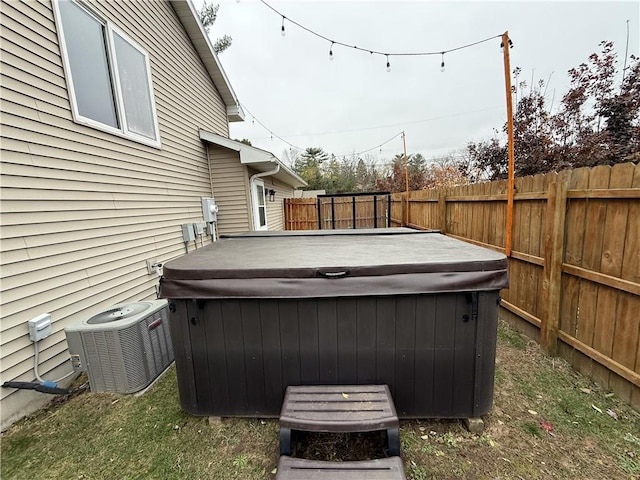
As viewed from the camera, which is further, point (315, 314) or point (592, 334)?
point (592, 334)

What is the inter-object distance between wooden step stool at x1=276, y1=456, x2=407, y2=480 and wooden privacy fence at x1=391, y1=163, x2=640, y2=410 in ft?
6.77

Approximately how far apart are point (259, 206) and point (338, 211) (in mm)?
4549

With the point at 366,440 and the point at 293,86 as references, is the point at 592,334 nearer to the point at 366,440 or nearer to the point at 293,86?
the point at 366,440

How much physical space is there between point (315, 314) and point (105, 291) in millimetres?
2894

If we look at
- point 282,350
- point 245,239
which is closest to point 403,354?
point 282,350

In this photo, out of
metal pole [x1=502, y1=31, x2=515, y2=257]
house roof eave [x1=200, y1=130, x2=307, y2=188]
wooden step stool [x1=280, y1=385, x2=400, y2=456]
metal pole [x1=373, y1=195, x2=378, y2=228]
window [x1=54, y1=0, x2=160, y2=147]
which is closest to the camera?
wooden step stool [x1=280, y1=385, x2=400, y2=456]

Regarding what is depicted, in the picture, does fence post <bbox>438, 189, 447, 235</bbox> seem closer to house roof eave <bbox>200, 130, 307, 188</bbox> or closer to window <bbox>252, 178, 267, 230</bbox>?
house roof eave <bbox>200, 130, 307, 188</bbox>

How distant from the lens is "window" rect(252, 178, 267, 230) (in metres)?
6.87

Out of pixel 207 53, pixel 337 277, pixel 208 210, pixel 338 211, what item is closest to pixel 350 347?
pixel 337 277

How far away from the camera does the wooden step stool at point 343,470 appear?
4.55 ft

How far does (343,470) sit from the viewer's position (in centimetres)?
142

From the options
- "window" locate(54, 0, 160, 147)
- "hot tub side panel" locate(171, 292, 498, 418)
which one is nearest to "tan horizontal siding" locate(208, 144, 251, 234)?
"window" locate(54, 0, 160, 147)

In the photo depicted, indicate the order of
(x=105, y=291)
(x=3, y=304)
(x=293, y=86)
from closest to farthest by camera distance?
1. (x=3, y=304)
2. (x=105, y=291)
3. (x=293, y=86)

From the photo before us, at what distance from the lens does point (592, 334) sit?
2414 millimetres
